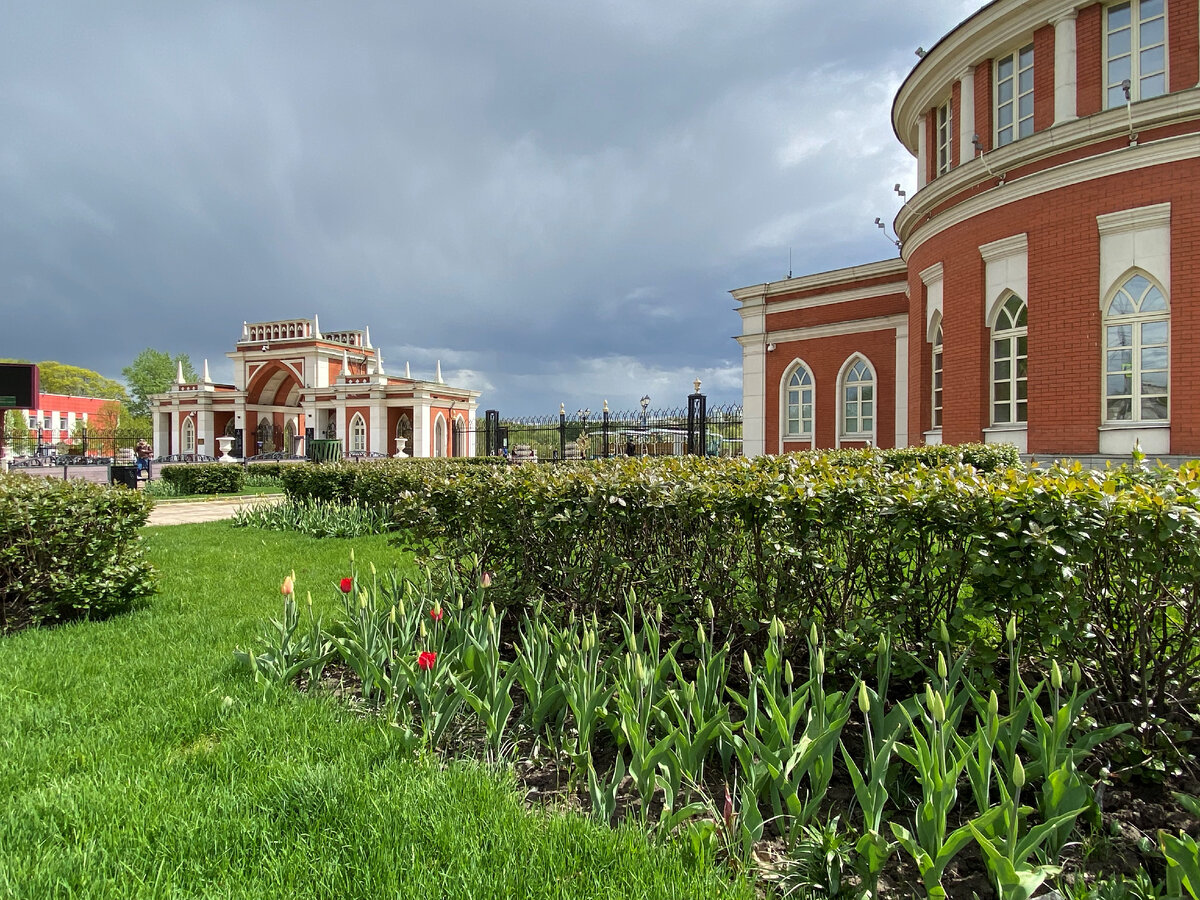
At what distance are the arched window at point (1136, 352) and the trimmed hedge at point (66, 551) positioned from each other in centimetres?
1405

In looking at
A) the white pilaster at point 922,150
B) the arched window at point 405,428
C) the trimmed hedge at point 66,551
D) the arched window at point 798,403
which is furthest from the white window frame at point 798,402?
the arched window at point 405,428

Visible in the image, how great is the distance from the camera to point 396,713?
9.85 ft

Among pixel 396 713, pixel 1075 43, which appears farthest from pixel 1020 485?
A: pixel 1075 43

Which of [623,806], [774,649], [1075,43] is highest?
[1075,43]

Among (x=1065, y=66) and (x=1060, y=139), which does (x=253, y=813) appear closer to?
(x=1060, y=139)

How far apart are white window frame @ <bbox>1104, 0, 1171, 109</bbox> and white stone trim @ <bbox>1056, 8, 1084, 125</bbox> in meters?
0.47

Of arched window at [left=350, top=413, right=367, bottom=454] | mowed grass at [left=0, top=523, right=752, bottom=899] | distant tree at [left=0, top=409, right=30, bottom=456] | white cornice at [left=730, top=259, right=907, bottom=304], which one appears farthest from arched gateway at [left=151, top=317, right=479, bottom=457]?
mowed grass at [left=0, top=523, right=752, bottom=899]

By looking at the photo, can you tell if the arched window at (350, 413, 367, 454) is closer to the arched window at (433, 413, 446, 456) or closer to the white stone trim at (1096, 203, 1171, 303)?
the arched window at (433, 413, 446, 456)

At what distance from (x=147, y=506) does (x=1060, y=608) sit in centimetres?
640

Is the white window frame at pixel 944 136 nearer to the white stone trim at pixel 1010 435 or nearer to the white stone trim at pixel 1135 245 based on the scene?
the white stone trim at pixel 1135 245

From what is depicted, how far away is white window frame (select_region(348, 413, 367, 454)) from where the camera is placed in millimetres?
43312

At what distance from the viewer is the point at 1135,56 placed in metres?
11.4

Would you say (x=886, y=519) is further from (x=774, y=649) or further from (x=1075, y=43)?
(x=1075, y=43)

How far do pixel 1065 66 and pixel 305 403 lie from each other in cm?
4470
